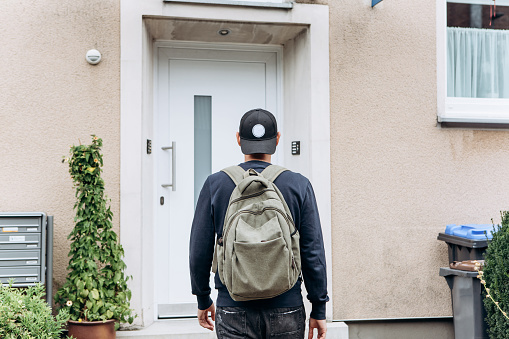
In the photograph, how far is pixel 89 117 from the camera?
16.5 ft

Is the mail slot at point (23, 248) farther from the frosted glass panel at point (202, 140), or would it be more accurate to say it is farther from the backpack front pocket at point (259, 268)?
the backpack front pocket at point (259, 268)

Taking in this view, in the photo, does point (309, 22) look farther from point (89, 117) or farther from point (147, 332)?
point (147, 332)

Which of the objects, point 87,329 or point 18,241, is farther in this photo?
point 18,241

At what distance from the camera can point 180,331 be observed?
497cm

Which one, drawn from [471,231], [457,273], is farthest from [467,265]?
[471,231]

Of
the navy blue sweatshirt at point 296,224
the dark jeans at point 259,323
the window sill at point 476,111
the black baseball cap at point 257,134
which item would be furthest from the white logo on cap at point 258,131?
the window sill at point 476,111

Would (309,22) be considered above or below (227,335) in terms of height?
above

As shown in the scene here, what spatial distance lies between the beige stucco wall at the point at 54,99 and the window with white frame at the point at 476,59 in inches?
120

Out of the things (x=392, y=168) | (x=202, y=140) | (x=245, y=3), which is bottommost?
(x=392, y=168)

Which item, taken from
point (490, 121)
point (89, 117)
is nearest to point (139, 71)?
point (89, 117)

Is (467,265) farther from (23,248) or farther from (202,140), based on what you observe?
(23,248)

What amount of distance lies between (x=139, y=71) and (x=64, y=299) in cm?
189

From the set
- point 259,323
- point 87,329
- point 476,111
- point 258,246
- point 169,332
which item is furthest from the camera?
point 476,111

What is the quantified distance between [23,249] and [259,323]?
2.62m
